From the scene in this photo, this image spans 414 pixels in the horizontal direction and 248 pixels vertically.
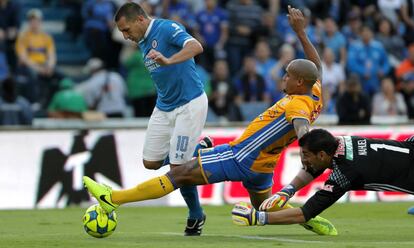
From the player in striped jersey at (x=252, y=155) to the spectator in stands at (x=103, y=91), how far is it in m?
A: 10.6

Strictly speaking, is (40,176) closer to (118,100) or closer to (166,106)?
(118,100)

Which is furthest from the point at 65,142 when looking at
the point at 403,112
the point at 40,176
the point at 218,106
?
the point at 403,112

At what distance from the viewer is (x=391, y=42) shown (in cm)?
2742

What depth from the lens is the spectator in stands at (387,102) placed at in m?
24.2

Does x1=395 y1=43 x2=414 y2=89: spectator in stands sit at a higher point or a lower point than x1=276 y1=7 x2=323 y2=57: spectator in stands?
lower

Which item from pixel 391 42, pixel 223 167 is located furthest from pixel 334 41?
pixel 223 167

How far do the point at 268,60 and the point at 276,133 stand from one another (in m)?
12.5

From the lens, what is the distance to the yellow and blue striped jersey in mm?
11820

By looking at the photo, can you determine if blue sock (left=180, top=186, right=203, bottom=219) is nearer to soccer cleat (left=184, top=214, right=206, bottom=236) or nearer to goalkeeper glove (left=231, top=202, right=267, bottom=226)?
soccer cleat (left=184, top=214, right=206, bottom=236)

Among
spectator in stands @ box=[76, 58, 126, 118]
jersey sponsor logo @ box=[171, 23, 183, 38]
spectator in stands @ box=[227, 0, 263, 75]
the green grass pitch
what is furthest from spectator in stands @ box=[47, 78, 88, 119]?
jersey sponsor logo @ box=[171, 23, 183, 38]

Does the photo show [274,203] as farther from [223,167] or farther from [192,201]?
[192,201]

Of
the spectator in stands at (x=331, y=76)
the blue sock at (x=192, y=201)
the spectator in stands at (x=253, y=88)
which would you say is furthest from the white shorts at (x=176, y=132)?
the spectator in stands at (x=331, y=76)

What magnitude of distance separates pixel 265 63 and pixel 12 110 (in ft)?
18.7

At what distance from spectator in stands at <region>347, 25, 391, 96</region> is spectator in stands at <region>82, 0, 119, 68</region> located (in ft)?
17.2
